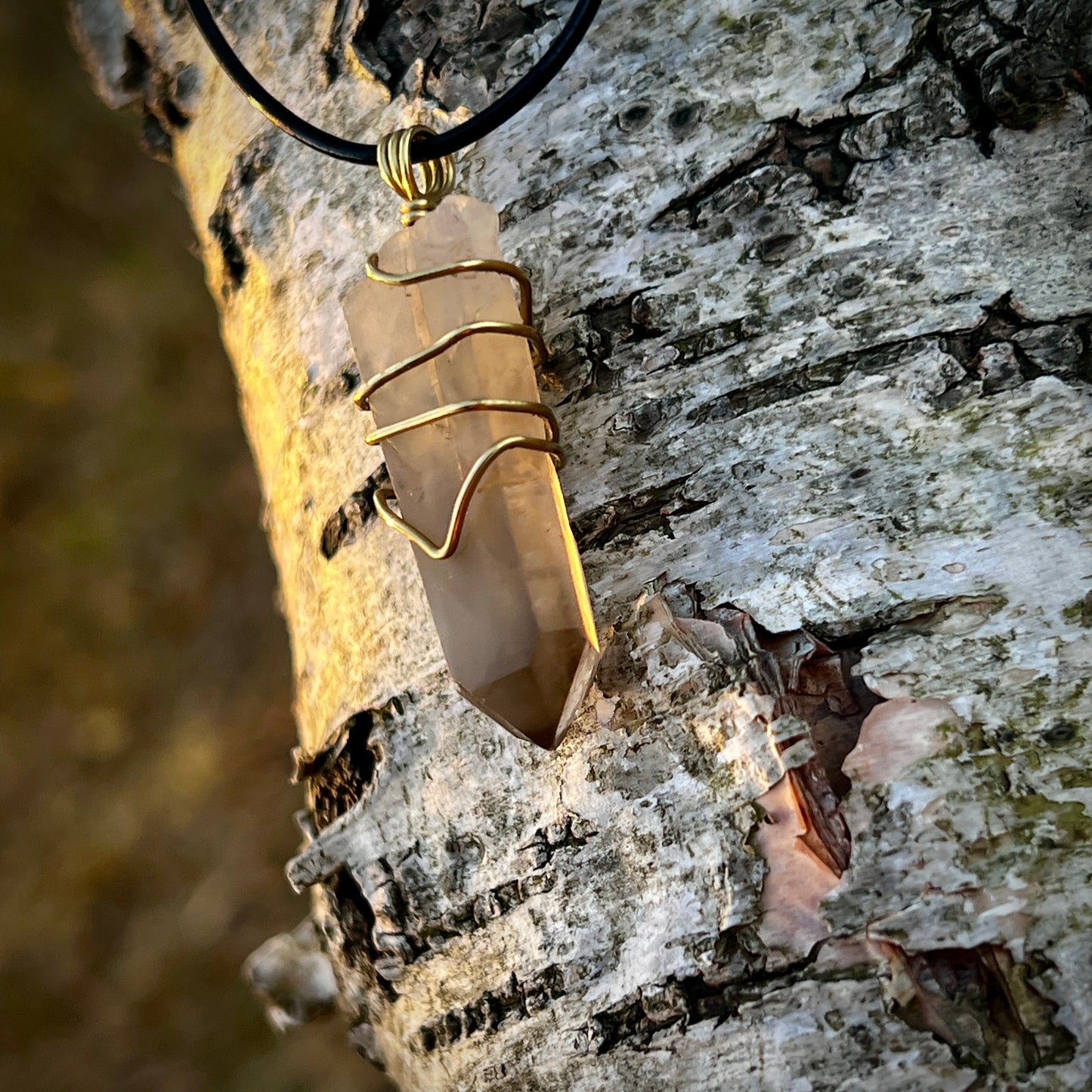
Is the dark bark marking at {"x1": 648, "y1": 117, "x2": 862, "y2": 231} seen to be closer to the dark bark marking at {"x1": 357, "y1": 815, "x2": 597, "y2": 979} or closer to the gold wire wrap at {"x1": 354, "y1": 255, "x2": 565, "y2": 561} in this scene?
the gold wire wrap at {"x1": 354, "y1": 255, "x2": 565, "y2": 561}

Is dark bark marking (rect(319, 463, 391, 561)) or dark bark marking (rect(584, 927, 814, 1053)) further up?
dark bark marking (rect(319, 463, 391, 561))

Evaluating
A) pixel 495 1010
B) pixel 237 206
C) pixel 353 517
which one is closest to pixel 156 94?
pixel 237 206

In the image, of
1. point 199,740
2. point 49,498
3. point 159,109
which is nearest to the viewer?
point 159,109

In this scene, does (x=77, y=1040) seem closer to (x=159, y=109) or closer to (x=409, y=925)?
(x=409, y=925)

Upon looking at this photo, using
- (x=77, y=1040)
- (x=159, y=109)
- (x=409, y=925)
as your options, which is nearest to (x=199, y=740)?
(x=77, y=1040)

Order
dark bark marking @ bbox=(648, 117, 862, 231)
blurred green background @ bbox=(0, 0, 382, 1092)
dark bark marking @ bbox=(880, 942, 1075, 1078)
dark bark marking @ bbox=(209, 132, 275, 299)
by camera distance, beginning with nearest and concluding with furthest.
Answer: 1. dark bark marking @ bbox=(880, 942, 1075, 1078)
2. dark bark marking @ bbox=(648, 117, 862, 231)
3. dark bark marking @ bbox=(209, 132, 275, 299)
4. blurred green background @ bbox=(0, 0, 382, 1092)

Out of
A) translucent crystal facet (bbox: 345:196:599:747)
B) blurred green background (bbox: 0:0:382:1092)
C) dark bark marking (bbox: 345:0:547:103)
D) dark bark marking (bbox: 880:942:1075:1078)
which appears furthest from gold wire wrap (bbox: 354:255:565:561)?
blurred green background (bbox: 0:0:382:1092)

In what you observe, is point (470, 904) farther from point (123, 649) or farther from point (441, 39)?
point (123, 649)
